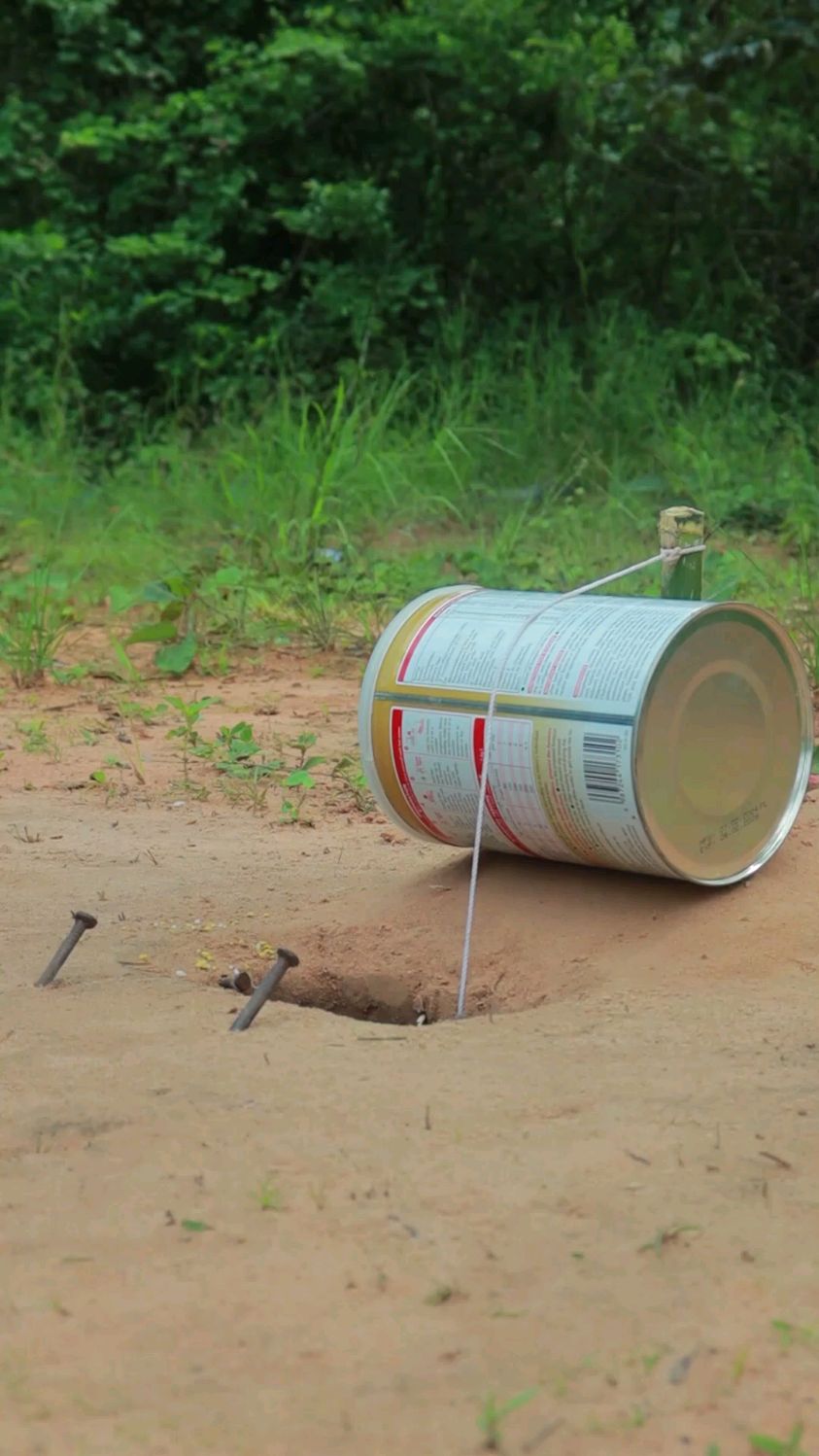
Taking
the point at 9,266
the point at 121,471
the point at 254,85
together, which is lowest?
the point at 121,471

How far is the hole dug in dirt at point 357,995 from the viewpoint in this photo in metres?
2.93

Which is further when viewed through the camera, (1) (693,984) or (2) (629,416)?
(2) (629,416)

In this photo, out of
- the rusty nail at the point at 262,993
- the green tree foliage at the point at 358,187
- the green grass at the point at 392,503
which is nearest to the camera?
the rusty nail at the point at 262,993

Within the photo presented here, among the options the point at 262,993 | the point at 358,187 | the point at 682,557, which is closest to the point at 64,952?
the point at 262,993

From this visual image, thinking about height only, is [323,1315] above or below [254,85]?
below

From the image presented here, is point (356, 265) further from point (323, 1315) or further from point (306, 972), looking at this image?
point (323, 1315)

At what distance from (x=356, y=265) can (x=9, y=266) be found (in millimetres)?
1905

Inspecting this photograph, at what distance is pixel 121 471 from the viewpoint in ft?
25.9

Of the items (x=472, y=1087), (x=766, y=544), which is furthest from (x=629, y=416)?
(x=472, y=1087)

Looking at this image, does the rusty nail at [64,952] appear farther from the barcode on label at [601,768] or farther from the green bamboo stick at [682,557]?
the green bamboo stick at [682,557]

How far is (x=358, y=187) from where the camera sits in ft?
30.0

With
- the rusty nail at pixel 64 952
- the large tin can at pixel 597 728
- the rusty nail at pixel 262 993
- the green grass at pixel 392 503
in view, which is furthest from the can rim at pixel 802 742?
the green grass at pixel 392 503

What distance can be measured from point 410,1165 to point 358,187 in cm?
791

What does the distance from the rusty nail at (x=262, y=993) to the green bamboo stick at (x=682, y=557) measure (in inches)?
42.4
